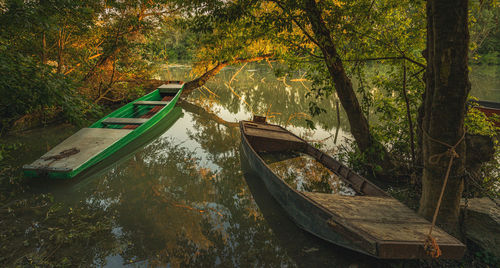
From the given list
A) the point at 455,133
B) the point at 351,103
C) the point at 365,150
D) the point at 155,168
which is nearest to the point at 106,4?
the point at 155,168

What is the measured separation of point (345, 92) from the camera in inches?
225

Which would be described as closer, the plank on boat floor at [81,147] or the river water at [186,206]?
the river water at [186,206]

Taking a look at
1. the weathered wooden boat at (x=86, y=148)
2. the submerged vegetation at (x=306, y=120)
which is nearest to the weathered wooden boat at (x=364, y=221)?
the submerged vegetation at (x=306, y=120)

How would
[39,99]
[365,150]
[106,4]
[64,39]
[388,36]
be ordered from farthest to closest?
1. [106,4]
2. [64,39]
3. [365,150]
4. [388,36]
5. [39,99]

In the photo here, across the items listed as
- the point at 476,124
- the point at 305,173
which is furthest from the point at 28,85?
the point at 476,124

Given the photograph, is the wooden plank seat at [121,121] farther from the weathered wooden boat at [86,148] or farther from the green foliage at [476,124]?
the green foliage at [476,124]

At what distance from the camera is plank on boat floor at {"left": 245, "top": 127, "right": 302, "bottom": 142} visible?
7372 millimetres

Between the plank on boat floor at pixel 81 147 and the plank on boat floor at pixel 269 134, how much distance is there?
3.80m

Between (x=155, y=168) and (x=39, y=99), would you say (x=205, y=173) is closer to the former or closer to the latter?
(x=155, y=168)

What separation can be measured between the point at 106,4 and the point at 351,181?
35.9ft

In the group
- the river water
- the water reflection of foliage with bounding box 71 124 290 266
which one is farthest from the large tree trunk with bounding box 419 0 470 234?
the water reflection of foliage with bounding box 71 124 290 266

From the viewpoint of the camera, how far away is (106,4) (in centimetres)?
961

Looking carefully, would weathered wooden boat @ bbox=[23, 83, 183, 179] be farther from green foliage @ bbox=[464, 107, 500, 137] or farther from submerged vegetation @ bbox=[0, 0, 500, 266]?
green foliage @ bbox=[464, 107, 500, 137]

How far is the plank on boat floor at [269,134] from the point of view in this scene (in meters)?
7.37
